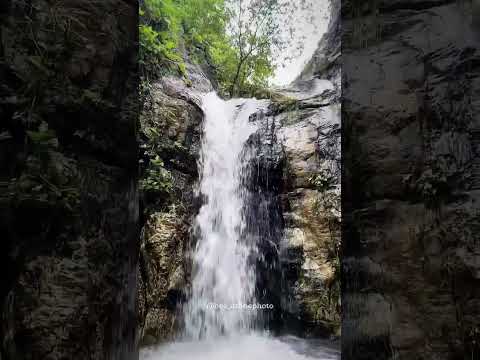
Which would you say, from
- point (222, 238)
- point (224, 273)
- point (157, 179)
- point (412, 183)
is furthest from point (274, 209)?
point (412, 183)

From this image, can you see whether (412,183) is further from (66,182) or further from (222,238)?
(222,238)

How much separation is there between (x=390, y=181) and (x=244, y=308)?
16.5ft

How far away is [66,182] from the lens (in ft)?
4.92

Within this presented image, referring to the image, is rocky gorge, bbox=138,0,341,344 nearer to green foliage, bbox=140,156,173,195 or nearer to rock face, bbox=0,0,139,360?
green foliage, bbox=140,156,173,195

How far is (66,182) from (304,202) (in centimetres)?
544

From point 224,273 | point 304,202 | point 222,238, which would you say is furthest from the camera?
point 304,202

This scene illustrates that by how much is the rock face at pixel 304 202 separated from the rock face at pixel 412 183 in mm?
4718

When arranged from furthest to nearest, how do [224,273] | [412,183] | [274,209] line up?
[274,209]
[224,273]
[412,183]

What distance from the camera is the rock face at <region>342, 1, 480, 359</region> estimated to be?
1295mm

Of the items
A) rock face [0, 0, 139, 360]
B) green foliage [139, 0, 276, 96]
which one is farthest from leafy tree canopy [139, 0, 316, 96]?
rock face [0, 0, 139, 360]

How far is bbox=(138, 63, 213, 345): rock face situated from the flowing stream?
0.84 feet

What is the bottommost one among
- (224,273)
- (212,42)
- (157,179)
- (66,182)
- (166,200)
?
(224,273)

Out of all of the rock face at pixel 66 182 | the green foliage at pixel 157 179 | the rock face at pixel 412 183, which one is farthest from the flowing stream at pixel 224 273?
the rock face at pixel 412 183

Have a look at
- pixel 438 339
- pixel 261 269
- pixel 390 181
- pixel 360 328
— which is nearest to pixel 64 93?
pixel 390 181
